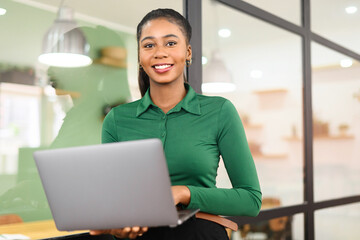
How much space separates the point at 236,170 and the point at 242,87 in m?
1.38

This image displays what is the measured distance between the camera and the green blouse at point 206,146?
47.9 inches

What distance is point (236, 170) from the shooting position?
4.04 ft

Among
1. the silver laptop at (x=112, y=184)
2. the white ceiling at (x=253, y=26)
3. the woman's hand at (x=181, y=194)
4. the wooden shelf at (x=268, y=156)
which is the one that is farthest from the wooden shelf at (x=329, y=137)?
the silver laptop at (x=112, y=184)

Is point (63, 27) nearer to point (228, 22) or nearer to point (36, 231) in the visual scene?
point (36, 231)

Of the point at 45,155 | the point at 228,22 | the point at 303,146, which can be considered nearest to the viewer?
the point at 45,155

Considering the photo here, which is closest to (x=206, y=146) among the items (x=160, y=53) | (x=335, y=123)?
(x=160, y=53)

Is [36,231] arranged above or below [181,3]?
below

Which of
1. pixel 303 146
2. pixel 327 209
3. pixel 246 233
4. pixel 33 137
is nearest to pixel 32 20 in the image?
pixel 33 137

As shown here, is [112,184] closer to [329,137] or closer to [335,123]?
[329,137]

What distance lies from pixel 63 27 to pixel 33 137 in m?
0.44

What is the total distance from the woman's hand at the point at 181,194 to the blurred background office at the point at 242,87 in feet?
2.30

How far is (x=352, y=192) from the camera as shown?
3738mm

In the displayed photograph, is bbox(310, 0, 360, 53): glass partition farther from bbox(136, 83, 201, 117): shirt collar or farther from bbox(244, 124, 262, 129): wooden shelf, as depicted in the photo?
bbox(136, 83, 201, 117): shirt collar

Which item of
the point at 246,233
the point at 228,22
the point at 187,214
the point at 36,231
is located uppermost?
the point at 228,22
